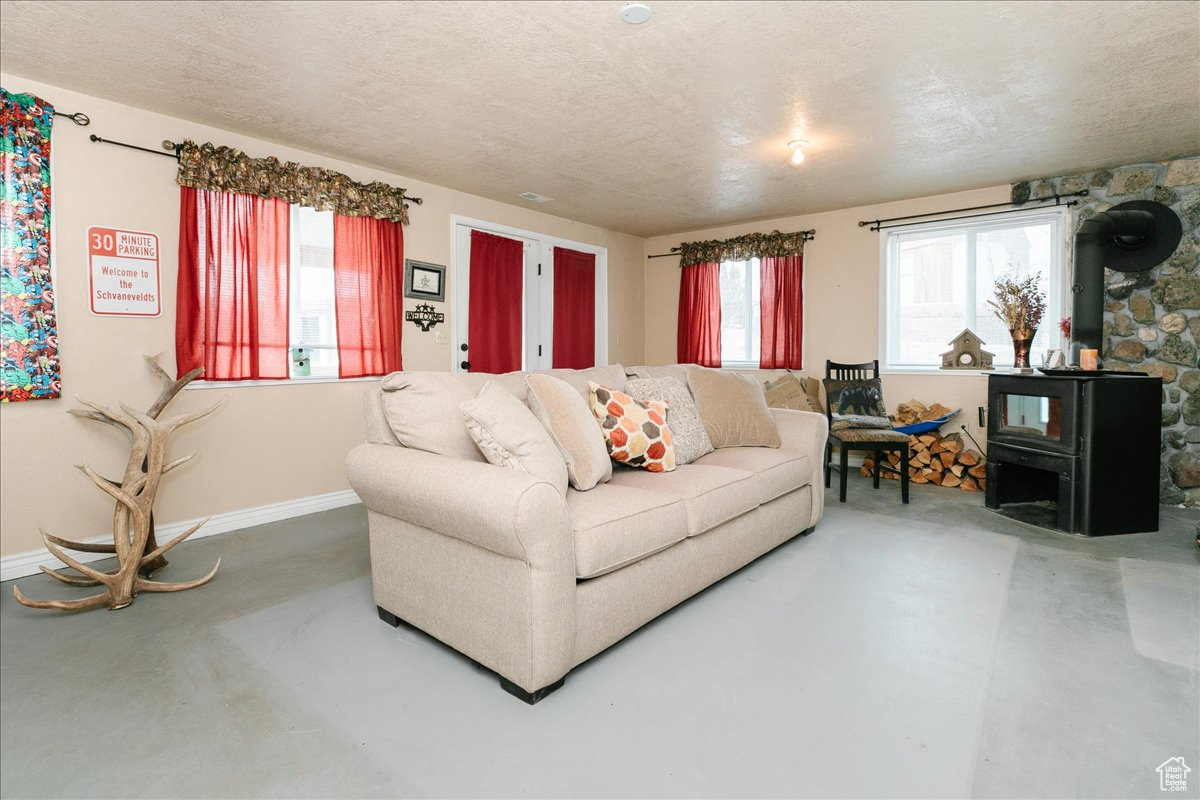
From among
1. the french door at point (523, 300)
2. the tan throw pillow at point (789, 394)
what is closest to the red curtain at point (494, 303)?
the french door at point (523, 300)

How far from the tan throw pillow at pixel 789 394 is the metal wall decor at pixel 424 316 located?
2.97 m

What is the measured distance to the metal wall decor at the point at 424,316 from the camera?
443 cm

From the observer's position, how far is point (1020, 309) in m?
4.09

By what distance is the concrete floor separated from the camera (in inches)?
55.0

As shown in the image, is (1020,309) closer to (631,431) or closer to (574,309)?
(631,431)

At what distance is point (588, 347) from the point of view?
6191 millimetres

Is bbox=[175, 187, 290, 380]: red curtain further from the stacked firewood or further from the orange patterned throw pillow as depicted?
the stacked firewood

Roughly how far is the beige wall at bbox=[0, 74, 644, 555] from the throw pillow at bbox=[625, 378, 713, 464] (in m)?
2.24

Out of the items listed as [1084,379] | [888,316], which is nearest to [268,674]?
[1084,379]

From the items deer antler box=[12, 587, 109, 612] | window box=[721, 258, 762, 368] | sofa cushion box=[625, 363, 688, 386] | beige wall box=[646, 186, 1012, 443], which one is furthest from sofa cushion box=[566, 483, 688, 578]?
window box=[721, 258, 762, 368]

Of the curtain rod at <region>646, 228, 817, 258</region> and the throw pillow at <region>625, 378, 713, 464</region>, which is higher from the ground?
the curtain rod at <region>646, 228, 817, 258</region>

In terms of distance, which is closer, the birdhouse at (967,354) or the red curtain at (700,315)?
the birdhouse at (967,354)

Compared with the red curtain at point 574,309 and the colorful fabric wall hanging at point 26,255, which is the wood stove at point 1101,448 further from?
the colorful fabric wall hanging at point 26,255

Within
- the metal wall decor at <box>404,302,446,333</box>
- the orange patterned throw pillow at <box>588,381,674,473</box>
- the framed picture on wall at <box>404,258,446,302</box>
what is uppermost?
the framed picture on wall at <box>404,258,446,302</box>
